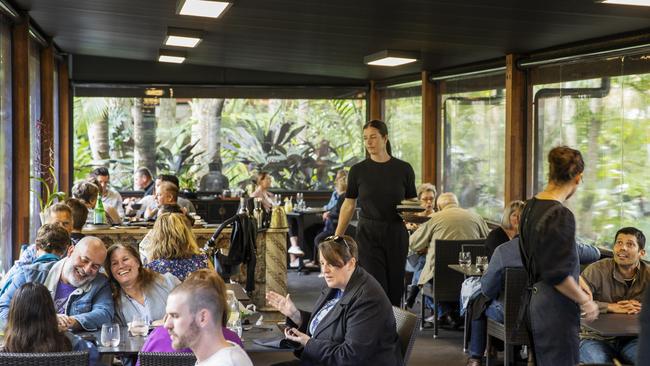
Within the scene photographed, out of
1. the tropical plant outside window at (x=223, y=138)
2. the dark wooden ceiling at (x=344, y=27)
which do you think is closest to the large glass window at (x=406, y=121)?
the dark wooden ceiling at (x=344, y=27)

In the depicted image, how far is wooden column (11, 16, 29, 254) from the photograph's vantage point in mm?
9383

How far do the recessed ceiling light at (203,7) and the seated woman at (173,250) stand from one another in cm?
168

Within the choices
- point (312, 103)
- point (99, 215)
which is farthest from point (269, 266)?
point (312, 103)

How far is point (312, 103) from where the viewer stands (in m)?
15.6

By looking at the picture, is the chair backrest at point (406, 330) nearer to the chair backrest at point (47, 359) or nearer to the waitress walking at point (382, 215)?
the chair backrest at point (47, 359)

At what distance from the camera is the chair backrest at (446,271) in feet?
28.3

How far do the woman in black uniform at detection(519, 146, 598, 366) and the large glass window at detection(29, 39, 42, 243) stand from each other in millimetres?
7204

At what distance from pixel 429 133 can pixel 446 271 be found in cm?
492

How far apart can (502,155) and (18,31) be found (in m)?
5.51

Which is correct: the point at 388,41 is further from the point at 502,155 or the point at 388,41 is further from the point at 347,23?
the point at 502,155

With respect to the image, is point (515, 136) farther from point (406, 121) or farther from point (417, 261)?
point (406, 121)

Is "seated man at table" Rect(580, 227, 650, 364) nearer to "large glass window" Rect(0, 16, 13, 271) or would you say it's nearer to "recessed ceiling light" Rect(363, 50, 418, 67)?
"recessed ceiling light" Rect(363, 50, 418, 67)

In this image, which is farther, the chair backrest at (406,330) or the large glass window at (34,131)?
the large glass window at (34,131)

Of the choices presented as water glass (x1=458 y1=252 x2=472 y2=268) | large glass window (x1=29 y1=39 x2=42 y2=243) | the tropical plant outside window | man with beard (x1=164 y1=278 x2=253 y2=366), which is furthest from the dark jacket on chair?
the tropical plant outside window
